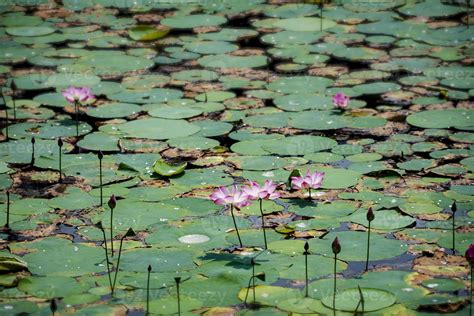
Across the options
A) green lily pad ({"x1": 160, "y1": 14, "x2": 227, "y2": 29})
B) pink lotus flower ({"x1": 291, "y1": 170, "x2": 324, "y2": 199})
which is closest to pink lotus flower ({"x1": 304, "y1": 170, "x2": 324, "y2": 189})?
pink lotus flower ({"x1": 291, "y1": 170, "x2": 324, "y2": 199})

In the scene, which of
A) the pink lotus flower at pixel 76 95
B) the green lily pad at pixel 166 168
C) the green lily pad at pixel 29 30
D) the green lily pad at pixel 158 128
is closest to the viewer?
the green lily pad at pixel 166 168

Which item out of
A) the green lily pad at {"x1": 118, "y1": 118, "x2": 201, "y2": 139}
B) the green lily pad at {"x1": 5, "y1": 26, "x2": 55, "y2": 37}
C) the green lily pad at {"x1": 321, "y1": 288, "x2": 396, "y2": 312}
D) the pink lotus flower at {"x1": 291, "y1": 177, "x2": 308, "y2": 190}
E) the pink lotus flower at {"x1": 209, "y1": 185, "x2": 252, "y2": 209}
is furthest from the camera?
the green lily pad at {"x1": 5, "y1": 26, "x2": 55, "y2": 37}

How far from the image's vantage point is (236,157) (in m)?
5.29

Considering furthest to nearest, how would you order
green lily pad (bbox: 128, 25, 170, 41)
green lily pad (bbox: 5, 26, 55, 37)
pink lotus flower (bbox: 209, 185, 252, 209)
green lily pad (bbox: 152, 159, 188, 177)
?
green lily pad (bbox: 5, 26, 55, 37), green lily pad (bbox: 128, 25, 170, 41), green lily pad (bbox: 152, 159, 188, 177), pink lotus flower (bbox: 209, 185, 252, 209)

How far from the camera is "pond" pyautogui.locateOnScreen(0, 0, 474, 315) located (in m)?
3.99

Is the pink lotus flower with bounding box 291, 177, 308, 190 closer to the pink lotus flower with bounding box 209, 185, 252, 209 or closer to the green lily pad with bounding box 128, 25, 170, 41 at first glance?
the pink lotus flower with bounding box 209, 185, 252, 209

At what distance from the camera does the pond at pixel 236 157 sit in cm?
399

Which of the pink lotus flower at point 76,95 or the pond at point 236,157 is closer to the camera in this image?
the pond at point 236,157

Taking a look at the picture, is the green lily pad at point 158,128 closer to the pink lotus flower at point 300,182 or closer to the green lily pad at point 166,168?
the green lily pad at point 166,168

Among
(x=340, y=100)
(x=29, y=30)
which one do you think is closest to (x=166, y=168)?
(x=340, y=100)

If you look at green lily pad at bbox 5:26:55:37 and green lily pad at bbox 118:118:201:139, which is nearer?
green lily pad at bbox 118:118:201:139

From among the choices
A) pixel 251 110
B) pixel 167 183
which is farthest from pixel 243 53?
pixel 167 183

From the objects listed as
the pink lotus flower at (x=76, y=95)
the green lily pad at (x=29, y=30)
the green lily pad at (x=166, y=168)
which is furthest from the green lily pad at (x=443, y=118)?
the green lily pad at (x=29, y=30)

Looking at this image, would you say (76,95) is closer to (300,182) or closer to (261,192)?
(300,182)
